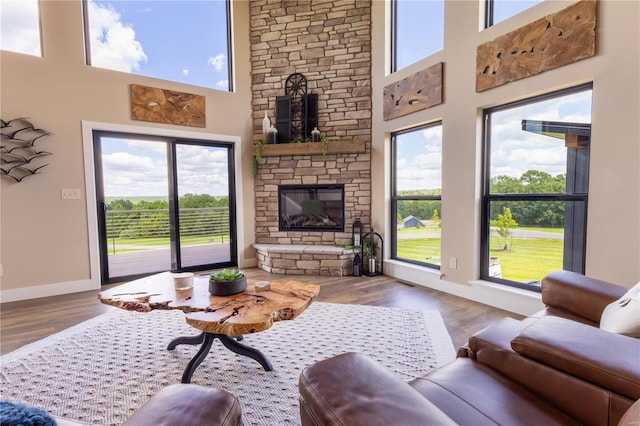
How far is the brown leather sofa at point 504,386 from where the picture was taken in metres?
0.73

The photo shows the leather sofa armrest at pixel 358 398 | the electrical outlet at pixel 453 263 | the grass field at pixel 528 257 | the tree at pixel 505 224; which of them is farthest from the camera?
the electrical outlet at pixel 453 263

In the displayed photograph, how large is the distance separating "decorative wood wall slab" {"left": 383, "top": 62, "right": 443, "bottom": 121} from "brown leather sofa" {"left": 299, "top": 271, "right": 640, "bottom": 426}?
2.96 metres

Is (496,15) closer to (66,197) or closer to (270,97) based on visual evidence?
(270,97)

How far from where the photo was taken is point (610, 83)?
2.22 meters

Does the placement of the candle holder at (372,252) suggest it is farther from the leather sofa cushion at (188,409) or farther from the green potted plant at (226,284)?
the leather sofa cushion at (188,409)

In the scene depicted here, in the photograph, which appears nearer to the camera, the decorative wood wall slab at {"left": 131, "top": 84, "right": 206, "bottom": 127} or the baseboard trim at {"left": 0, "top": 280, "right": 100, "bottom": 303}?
the baseboard trim at {"left": 0, "top": 280, "right": 100, "bottom": 303}

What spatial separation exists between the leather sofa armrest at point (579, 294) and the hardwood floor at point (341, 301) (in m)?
0.81

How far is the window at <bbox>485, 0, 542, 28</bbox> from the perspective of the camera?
279 cm

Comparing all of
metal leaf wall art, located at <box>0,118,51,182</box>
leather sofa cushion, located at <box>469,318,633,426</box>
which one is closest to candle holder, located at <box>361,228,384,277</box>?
leather sofa cushion, located at <box>469,318,633,426</box>

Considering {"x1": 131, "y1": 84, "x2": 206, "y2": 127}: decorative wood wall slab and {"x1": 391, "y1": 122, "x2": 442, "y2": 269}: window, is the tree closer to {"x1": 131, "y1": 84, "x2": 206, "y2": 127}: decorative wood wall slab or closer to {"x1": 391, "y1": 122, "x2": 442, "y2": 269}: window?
{"x1": 391, "y1": 122, "x2": 442, "y2": 269}: window

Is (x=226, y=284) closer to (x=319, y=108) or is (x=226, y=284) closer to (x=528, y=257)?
(x=528, y=257)

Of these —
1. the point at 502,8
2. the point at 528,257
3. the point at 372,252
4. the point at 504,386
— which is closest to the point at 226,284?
the point at 504,386

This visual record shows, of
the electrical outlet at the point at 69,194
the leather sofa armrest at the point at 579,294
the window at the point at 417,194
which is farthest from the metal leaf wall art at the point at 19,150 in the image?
the leather sofa armrest at the point at 579,294

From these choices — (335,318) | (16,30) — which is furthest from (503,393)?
(16,30)
